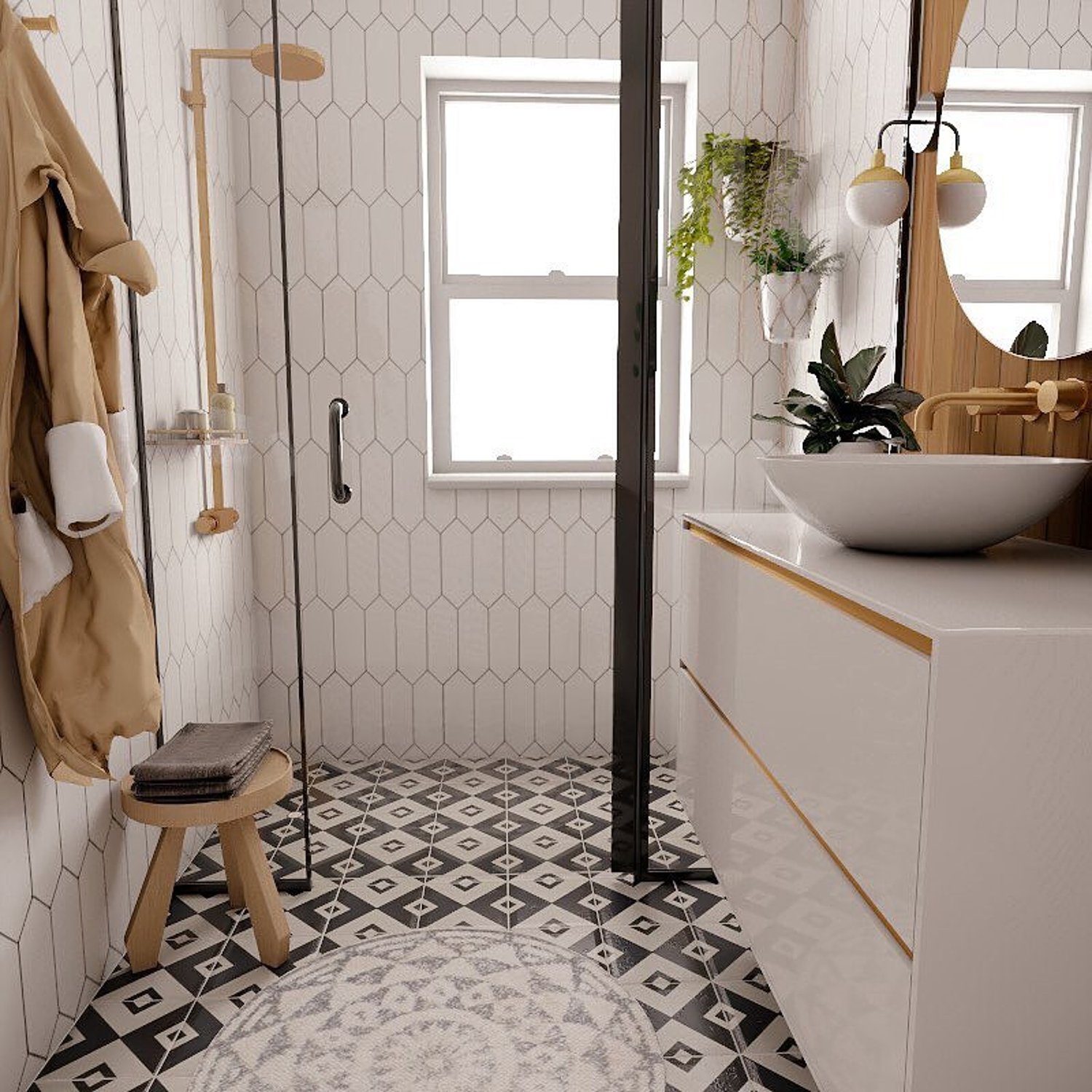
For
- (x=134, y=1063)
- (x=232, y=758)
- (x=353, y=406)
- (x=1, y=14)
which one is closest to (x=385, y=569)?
(x=353, y=406)

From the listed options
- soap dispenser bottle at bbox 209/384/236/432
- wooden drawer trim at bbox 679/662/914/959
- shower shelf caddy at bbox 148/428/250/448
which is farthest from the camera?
soap dispenser bottle at bbox 209/384/236/432

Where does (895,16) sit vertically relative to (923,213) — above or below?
above

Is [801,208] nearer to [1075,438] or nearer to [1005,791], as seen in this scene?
[1075,438]

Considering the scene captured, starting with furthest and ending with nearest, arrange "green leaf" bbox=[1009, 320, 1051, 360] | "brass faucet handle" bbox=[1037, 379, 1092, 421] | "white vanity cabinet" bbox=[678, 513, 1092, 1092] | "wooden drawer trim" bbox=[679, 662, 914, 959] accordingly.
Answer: "green leaf" bbox=[1009, 320, 1051, 360] < "brass faucet handle" bbox=[1037, 379, 1092, 421] < "wooden drawer trim" bbox=[679, 662, 914, 959] < "white vanity cabinet" bbox=[678, 513, 1092, 1092]

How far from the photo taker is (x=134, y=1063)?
154 centimetres

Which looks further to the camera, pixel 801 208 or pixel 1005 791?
pixel 801 208

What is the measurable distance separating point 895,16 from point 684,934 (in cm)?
192

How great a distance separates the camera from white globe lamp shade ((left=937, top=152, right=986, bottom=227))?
5.42ft

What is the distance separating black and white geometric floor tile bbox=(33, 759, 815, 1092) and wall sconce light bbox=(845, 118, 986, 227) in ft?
4.20

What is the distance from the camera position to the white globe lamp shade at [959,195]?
1.65 meters

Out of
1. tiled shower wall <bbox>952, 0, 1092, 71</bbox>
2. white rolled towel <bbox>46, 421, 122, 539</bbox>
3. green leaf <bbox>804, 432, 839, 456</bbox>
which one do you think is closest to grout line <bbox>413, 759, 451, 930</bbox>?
white rolled towel <bbox>46, 421, 122, 539</bbox>

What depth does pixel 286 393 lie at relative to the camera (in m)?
2.00

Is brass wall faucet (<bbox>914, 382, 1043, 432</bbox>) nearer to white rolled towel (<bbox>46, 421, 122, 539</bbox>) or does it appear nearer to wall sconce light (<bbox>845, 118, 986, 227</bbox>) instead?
wall sconce light (<bbox>845, 118, 986, 227</bbox>)

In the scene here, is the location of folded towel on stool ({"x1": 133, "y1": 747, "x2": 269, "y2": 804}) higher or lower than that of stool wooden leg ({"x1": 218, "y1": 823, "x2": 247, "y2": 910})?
higher
